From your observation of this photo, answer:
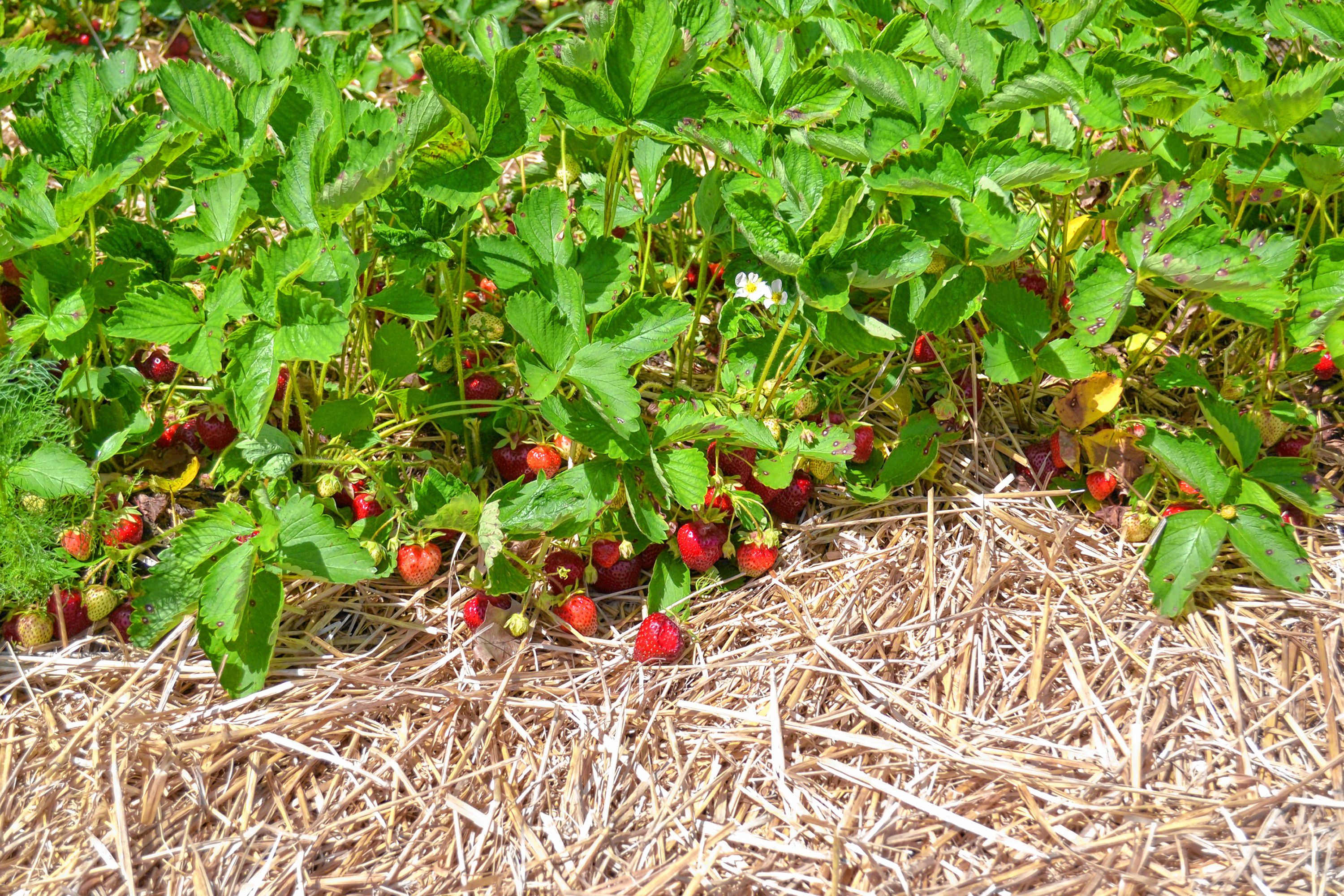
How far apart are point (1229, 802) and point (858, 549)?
0.69 m

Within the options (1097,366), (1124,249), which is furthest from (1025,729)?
(1124,249)

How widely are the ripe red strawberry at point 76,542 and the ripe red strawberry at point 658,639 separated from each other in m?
0.90

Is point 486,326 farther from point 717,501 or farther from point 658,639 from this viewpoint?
point 658,639

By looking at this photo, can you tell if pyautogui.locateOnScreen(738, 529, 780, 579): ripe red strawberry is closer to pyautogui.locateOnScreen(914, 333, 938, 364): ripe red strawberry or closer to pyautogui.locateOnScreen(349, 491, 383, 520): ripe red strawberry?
pyautogui.locateOnScreen(914, 333, 938, 364): ripe red strawberry

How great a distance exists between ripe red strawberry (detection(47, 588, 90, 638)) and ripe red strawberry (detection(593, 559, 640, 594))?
844mm

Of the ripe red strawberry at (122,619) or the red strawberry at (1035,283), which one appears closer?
the ripe red strawberry at (122,619)

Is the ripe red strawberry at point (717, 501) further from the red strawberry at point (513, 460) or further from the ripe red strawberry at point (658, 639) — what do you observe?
the red strawberry at point (513, 460)

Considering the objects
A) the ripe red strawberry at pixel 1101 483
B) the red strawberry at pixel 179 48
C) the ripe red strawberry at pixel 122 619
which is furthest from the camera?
the red strawberry at pixel 179 48

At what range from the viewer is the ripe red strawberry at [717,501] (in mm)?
1655

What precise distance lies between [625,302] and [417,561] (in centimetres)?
55

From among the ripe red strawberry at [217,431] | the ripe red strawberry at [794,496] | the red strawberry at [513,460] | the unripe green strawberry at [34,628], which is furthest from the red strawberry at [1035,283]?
the unripe green strawberry at [34,628]

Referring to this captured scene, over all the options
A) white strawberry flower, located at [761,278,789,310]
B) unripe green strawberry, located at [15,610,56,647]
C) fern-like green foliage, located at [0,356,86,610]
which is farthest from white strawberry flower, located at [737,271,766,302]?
unripe green strawberry, located at [15,610,56,647]

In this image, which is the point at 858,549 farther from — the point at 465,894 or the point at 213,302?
the point at 213,302

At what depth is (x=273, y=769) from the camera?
1.48 m
